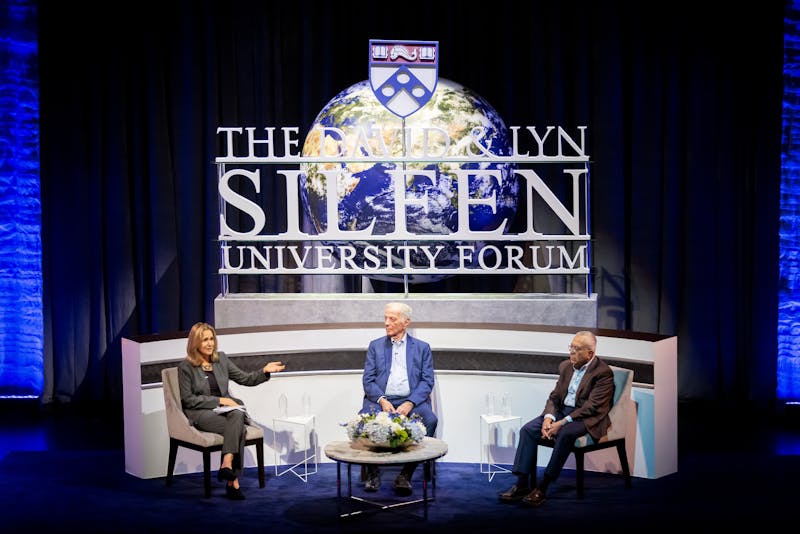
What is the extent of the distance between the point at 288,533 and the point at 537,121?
4.91 metres

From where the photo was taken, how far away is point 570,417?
258 inches

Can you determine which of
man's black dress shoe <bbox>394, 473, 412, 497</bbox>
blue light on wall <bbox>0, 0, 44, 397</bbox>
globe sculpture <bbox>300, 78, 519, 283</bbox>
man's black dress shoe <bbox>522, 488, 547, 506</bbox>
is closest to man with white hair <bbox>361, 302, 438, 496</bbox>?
man's black dress shoe <bbox>394, 473, 412, 497</bbox>

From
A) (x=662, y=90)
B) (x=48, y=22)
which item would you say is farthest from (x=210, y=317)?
(x=662, y=90)

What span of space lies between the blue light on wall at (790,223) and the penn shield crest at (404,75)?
337 centimetres

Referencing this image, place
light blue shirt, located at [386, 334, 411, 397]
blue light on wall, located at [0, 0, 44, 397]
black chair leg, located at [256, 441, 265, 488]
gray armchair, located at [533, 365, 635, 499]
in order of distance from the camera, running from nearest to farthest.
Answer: gray armchair, located at [533, 365, 635, 499] < black chair leg, located at [256, 441, 265, 488] < light blue shirt, located at [386, 334, 411, 397] < blue light on wall, located at [0, 0, 44, 397]

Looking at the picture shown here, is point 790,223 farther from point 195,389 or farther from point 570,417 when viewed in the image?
point 195,389

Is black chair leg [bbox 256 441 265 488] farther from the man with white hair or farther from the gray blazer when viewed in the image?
the man with white hair

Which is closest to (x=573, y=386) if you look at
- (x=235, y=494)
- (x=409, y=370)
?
(x=409, y=370)

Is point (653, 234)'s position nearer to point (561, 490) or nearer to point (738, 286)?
point (738, 286)

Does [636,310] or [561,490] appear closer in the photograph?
[561,490]

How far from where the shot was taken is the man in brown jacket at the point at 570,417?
647cm

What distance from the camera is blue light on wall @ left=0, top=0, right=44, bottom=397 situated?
9758mm

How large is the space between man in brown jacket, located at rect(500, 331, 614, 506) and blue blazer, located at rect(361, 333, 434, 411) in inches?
28.5

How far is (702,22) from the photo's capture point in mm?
9305
